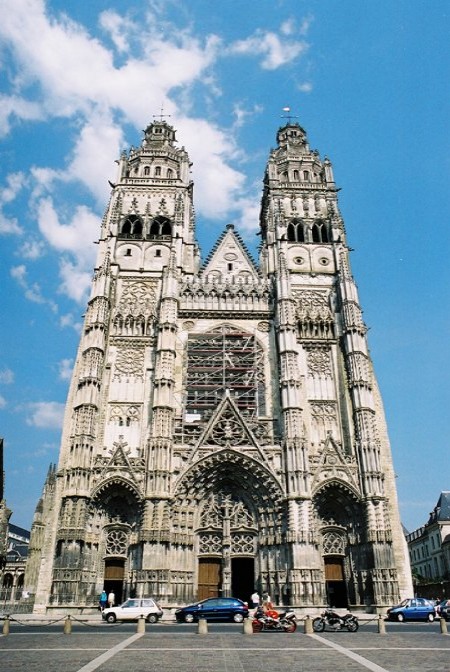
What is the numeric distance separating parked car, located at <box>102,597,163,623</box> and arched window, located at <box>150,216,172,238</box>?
23262mm

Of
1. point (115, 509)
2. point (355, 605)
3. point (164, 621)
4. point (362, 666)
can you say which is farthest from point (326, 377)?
point (362, 666)

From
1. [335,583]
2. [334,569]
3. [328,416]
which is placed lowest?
[335,583]

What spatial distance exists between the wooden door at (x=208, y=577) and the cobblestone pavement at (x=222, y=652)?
1122 cm

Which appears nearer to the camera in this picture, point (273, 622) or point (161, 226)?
point (273, 622)

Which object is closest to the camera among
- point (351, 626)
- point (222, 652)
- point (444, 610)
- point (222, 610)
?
point (222, 652)

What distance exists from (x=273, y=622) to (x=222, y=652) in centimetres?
574

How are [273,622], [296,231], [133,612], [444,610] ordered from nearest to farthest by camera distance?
[273,622] → [133,612] → [444,610] → [296,231]

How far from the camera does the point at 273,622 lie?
15.6m

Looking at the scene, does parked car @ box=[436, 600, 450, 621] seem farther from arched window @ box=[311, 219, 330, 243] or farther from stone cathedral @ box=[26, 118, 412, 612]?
arched window @ box=[311, 219, 330, 243]

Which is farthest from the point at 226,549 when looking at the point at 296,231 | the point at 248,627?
the point at 296,231

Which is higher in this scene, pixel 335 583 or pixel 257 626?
pixel 335 583

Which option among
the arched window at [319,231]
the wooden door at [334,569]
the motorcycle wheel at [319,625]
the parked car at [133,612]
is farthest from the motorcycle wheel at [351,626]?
the arched window at [319,231]

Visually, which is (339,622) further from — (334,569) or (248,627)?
(334,569)

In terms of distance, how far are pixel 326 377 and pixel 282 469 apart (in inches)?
258
